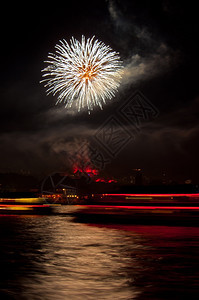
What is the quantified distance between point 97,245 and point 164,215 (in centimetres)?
935

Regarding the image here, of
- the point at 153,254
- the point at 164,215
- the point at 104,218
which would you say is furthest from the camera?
the point at 104,218

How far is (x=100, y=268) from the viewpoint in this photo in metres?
7.30

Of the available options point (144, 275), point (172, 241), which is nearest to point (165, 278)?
point (144, 275)

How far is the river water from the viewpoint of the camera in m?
5.57

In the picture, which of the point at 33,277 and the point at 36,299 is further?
the point at 33,277

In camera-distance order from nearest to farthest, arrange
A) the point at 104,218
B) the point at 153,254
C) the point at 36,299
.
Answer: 1. the point at 36,299
2. the point at 153,254
3. the point at 104,218

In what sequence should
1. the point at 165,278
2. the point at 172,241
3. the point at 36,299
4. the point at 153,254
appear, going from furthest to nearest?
the point at 172,241
the point at 153,254
the point at 165,278
the point at 36,299

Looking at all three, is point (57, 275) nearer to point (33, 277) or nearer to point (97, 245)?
point (33, 277)

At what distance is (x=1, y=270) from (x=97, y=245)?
379cm

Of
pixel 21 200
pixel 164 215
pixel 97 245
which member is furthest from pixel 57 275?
pixel 21 200

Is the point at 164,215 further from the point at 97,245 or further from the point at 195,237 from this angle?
the point at 97,245

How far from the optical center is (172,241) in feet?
38.3

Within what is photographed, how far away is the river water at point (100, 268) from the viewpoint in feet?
18.3

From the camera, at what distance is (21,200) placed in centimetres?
3453
